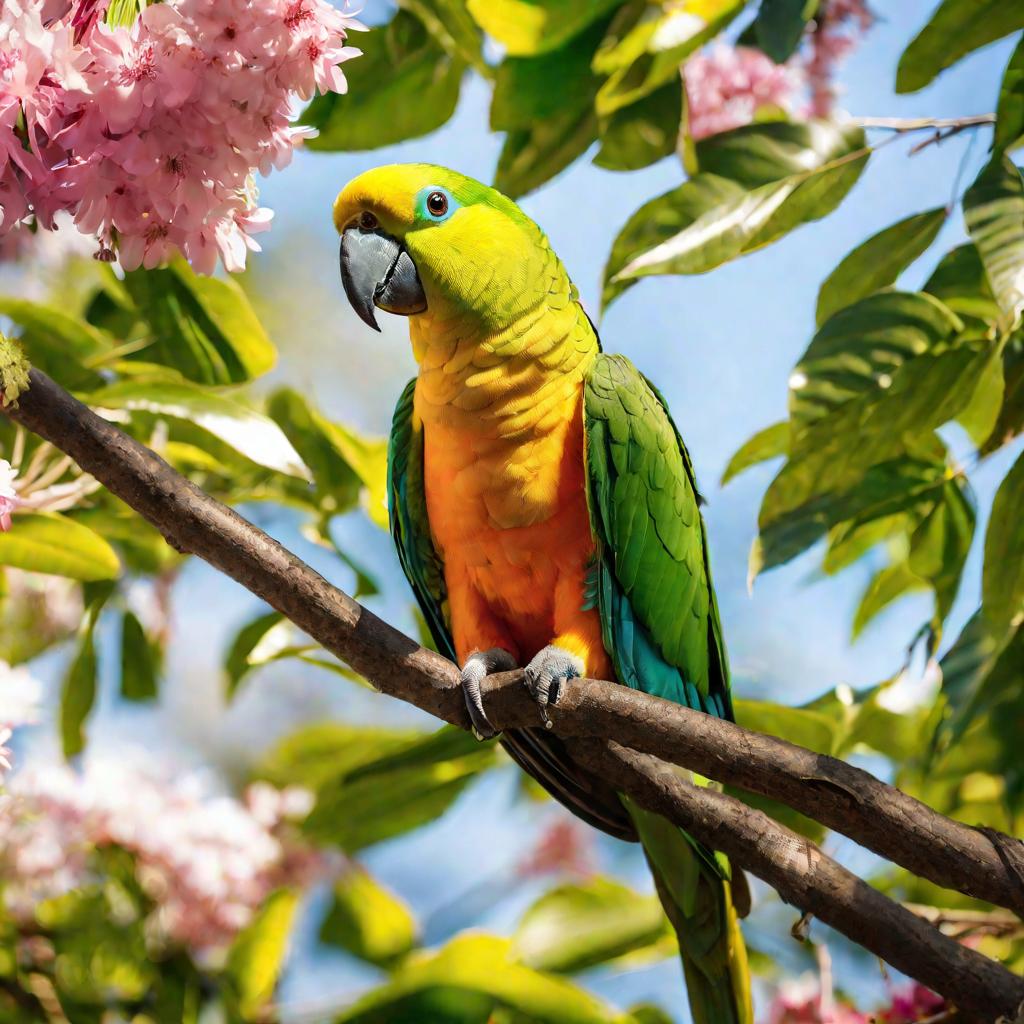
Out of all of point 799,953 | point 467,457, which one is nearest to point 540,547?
point 467,457

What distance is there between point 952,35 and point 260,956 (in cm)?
179

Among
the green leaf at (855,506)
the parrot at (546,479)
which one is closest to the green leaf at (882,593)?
the green leaf at (855,506)

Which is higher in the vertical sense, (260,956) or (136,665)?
(136,665)

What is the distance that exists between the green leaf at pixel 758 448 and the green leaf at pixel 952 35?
1.56 feet

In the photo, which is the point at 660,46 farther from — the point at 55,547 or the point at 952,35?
the point at 55,547

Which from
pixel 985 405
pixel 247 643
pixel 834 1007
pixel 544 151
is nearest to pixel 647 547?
pixel 985 405

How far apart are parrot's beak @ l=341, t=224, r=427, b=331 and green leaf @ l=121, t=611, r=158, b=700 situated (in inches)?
36.6

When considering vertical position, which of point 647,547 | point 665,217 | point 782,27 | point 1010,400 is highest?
point 782,27

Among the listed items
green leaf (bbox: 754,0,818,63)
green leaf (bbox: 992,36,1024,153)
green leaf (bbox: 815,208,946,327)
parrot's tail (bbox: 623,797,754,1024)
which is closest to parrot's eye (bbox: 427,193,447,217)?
green leaf (bbox: 754,0,818,63)

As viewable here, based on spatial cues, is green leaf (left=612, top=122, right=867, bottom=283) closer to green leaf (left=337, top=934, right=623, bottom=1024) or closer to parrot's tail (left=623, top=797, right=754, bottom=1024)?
parrot's tail (left=623, top=797, right=754, bottom=1024)

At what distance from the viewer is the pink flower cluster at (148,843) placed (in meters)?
1.92

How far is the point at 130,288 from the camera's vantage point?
156 cm

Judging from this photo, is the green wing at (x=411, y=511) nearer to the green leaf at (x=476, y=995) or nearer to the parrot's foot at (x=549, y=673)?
the parrot's foot at (x=549, y=673)

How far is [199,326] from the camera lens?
5.26ft
